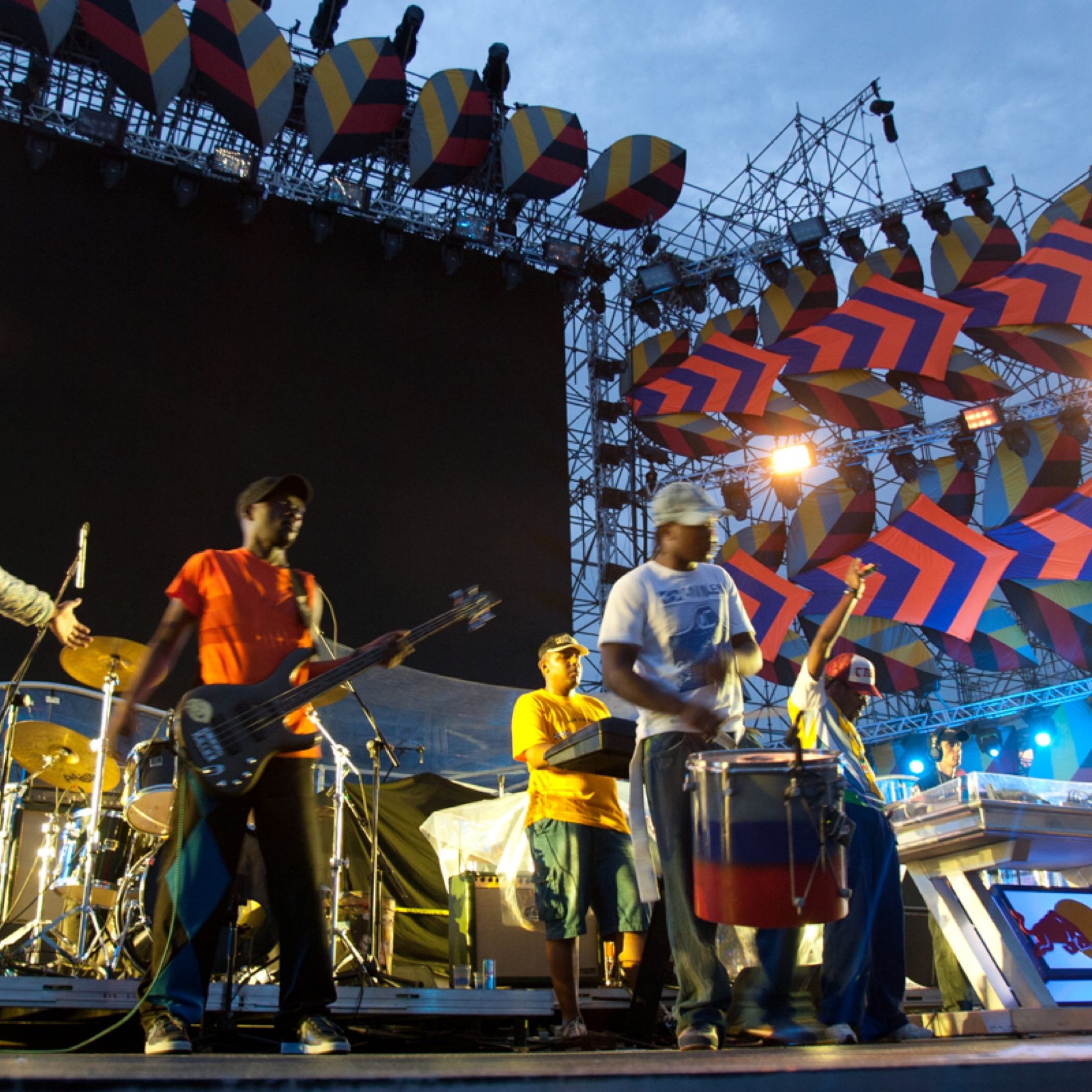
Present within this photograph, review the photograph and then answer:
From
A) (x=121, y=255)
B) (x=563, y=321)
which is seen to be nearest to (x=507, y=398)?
(x=563, y=321)

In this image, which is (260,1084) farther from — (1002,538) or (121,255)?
(1002,538)

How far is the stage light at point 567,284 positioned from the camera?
1352 centimetres

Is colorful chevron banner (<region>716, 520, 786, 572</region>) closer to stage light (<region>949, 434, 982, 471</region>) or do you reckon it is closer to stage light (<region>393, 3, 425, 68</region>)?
stage light (<region>949, 434, 982, 471</region>)

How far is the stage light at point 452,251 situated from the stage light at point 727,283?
11.8 ft

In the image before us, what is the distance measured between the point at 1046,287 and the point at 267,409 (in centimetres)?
894

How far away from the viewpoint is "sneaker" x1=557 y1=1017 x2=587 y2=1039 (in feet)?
10.5

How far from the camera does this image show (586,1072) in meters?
1.24

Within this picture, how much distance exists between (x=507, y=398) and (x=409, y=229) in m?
2.34

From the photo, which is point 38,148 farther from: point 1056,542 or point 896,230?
point 1056,542

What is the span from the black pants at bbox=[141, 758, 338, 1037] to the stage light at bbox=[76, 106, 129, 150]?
9965 mm

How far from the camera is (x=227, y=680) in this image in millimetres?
2607

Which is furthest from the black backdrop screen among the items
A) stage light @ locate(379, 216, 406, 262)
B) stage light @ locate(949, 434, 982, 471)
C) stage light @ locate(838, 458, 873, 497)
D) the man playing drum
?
the man playing drum

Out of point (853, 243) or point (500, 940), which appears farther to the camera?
point (853, 243)

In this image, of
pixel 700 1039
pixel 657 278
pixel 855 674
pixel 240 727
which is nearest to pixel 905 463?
pixel 657 278
